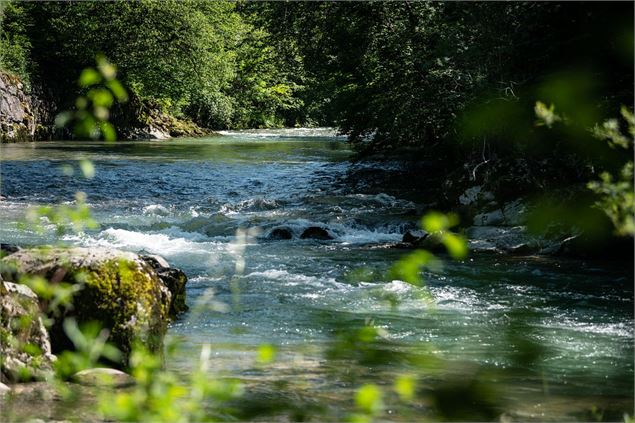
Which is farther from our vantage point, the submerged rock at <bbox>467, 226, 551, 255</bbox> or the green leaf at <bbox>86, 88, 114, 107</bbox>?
the submerged rock at <bbox>467, 226, 551, 255</bbox>

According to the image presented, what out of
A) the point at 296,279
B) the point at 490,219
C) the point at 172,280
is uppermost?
the point at 490,219

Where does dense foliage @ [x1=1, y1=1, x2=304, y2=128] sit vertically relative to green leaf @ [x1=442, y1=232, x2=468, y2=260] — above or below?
above

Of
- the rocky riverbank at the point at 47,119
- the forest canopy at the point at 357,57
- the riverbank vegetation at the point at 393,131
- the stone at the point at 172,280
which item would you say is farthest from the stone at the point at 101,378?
the rocky riverbank at the point at 47,119

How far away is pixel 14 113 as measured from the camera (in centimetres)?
3494

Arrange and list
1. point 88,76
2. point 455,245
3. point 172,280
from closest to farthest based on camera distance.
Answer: point 455,245 → point 88,76 → point 172,280

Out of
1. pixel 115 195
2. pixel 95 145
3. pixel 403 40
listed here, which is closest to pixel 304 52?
pixel 403 40

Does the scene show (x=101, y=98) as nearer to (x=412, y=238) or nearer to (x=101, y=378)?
(x=101, y=378)

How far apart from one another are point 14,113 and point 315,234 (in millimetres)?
24554

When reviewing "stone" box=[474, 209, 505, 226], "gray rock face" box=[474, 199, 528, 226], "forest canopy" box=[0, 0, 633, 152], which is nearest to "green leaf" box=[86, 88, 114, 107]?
"forest canopy" box=[0, 0, 633, 152]

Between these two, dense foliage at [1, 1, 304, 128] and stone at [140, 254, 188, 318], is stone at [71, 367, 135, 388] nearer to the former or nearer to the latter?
stone at [140, 254, 188, 318]

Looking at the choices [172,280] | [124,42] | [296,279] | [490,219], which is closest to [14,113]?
[124,42]

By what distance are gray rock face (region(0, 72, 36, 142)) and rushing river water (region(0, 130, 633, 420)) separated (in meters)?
13.8

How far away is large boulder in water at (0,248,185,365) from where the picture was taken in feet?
22.4

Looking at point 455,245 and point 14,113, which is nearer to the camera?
point 455,245
